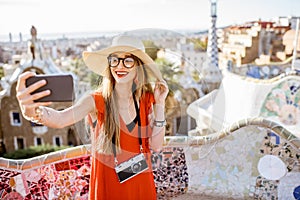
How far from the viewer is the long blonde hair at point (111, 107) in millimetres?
1112

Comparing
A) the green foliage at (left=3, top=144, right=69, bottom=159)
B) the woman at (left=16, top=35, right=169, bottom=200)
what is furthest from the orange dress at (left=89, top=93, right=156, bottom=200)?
the green foliage at (left=3, top=144, right=69, bottom=159)

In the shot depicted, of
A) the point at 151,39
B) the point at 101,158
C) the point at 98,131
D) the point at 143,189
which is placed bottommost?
the point at 143,189

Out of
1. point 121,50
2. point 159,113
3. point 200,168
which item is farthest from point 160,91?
point 200,168

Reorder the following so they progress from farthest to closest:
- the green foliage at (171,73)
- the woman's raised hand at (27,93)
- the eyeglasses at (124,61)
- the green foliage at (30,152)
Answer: the green foliage at (30,152) → the green foliage at (171,73) → the eyeglasses at (124,61) → the woman's raised hand at (27,93)

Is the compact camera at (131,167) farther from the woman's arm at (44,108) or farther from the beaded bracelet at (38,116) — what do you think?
the beaded bracelet at (38,116)

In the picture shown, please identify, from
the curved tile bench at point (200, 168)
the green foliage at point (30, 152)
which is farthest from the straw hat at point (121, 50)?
the green foliage at point (30, 152)

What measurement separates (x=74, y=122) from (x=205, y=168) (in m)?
1.15

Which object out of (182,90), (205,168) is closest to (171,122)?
(182,90)

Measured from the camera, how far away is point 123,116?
1.14 metres

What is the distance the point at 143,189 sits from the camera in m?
1.22

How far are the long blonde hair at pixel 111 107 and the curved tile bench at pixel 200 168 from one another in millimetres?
748

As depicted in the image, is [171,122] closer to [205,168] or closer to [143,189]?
[143,189]

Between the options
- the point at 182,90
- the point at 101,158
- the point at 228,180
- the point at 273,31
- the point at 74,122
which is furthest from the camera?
the point at 273,31

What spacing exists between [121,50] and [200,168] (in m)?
1.17
